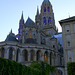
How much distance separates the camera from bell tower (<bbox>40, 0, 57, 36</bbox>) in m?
76.6

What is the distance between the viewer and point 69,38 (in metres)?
33.8

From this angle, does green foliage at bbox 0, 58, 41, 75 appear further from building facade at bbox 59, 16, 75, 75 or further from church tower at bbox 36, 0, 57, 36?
church tower at bbox 36, 0, 57, 36

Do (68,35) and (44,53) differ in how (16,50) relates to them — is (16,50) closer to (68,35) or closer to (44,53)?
(44,53)

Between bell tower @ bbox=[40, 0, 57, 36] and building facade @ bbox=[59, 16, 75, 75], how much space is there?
136 feet

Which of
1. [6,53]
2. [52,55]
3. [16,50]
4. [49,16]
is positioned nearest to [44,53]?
[52,55]

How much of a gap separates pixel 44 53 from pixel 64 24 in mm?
13648

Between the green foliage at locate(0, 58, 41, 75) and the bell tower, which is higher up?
the bell tower

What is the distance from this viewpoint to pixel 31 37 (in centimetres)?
5441

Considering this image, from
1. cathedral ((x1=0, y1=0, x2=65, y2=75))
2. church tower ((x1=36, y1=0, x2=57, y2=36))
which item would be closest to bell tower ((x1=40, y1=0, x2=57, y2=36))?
church tower ((x1=36, y1=0, x2=57, y2=36))

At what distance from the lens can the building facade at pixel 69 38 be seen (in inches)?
1285

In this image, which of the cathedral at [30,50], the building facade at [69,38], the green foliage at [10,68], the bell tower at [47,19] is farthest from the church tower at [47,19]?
the green foliage at [10,68]

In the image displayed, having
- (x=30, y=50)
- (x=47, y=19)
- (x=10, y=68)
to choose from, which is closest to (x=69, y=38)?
(x=30, y=50)

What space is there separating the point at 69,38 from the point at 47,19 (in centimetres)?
4560

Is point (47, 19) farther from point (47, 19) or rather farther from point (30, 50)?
point (30, 50)
